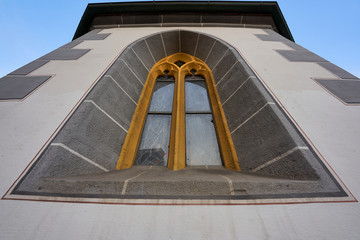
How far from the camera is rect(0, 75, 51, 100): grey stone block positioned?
1.68 meters

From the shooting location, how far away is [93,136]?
5.05 ft

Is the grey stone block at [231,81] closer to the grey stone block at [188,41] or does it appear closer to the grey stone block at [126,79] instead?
the grey stone block at [126,79]

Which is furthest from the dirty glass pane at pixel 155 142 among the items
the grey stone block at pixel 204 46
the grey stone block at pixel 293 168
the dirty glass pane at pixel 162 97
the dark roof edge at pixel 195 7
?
the dark roof edge at pixel 195 7

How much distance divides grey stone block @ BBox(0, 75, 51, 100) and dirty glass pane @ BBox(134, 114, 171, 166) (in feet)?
4.73

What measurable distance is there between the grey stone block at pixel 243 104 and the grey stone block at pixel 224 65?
2.04 feet

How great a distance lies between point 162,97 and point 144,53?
1.12m

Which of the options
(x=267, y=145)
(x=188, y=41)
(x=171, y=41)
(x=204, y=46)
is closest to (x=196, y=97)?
(x=204, y=46)

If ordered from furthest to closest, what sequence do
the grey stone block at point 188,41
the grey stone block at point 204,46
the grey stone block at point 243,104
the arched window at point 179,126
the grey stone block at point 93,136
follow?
the grey stone block at point 188,41, the grey stone block at point 204,46, the arched window at point 179,126, the grey stone block at point 243,104, the grey stone block at point 93,136

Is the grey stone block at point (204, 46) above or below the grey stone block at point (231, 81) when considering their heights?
above

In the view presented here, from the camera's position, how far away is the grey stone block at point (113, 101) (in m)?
1.78

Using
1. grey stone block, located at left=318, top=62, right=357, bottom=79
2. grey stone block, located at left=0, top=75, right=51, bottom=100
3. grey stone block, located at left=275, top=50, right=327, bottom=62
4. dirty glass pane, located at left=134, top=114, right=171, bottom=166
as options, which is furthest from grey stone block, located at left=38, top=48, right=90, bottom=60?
grey stone block, located at left=318, top=62, right=357, bottom=79

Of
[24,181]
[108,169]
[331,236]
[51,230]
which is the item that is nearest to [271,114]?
[331,236]

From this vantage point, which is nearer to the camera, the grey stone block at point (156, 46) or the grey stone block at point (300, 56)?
the grey stone block at point (300, 56)

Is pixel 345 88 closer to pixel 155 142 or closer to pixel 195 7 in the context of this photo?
pixel 155 142
